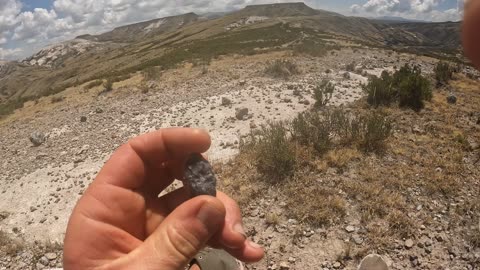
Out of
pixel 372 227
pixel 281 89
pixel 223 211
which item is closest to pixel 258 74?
pixel 281 89

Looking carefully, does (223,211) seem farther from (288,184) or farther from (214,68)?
(214,68)

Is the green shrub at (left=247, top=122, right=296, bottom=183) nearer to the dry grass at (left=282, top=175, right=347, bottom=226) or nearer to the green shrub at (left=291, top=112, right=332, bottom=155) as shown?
the dry grass at (left=282, top=175, right=347, bottom=226)

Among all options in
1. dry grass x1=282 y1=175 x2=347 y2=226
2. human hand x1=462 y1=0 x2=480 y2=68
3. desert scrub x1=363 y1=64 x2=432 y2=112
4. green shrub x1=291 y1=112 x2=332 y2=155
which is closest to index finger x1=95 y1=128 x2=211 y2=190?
human hand x1=462 y1=0 x2=480 y2=68

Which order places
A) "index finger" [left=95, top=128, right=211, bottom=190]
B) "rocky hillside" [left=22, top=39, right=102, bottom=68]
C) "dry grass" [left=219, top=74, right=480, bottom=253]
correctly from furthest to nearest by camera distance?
"rocky hillside" [left=22, top=39, right=102, bottom=68] < "dry grass" [left=219, top=74, right=480, bottom=253] < "index finger" [left=95, top=128, right=211, bottom=190]

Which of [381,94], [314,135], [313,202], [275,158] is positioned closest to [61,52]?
[381,94]

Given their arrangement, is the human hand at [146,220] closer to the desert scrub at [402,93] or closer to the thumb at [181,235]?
the thumb at [181,235]

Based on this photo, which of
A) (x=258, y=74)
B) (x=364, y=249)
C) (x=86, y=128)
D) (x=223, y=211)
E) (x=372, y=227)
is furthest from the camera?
(x=258, y=74)
